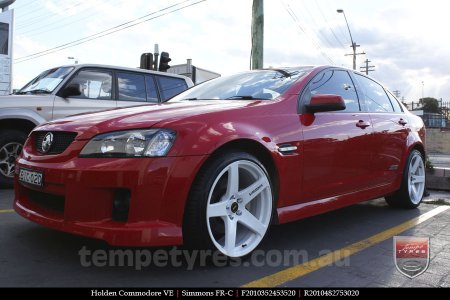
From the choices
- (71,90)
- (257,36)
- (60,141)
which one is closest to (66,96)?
(71,90)

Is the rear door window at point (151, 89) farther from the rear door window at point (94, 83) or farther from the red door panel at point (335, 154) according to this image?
the red door panel at point (335, 154)

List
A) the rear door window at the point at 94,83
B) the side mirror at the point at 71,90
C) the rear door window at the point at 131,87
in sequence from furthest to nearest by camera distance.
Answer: the rear door window at the point at 131,87 → the rear door window at the point at 94,83 → the side mirror at the point at 71,90

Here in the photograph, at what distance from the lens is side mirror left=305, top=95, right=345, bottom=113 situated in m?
3.46

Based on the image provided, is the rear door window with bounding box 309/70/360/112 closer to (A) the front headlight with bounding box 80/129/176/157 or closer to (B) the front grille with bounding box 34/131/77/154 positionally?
(A) the front headlight with bounding box 80/129/176/157

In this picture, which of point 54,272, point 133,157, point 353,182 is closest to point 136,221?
point 133,157

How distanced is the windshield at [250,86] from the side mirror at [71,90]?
2228mm

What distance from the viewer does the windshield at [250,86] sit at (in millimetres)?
3652

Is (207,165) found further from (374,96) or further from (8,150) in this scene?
(8,150)

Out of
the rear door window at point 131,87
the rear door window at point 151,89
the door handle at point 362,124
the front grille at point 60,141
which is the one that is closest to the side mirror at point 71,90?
the rear door window at point 131,87

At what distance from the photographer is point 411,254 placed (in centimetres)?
330

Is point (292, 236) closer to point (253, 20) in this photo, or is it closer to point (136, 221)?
point (136, 221)

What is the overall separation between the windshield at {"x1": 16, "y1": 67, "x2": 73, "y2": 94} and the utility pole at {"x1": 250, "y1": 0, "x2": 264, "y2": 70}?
620 centimetres

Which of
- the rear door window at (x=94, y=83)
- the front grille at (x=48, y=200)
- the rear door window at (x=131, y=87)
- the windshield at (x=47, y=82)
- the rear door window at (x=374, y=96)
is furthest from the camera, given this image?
the rear door window at (x=131, y=87)

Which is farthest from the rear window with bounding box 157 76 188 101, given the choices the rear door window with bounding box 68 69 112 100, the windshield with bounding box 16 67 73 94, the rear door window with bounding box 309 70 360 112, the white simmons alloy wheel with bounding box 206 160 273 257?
the white simmons alloy wheel with bounding box 206 160 273 257
